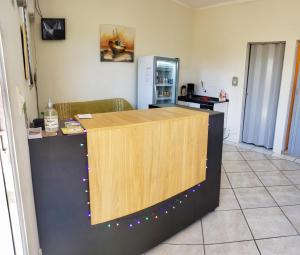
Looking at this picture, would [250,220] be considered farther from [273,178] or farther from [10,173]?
[10,173]

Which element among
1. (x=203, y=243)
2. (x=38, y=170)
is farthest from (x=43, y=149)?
(x=203, y=243)

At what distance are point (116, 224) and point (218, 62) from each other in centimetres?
428

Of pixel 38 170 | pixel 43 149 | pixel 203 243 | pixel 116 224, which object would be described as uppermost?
pixel 43 149

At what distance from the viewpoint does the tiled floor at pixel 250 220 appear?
2059mm

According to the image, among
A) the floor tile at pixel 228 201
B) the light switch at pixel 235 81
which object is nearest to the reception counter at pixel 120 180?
the floor tile at pixel 228 201

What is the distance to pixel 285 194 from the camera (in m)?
3.00

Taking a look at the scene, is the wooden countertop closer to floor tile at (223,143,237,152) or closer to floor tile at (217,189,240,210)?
floor tile at (217,189,240,210)

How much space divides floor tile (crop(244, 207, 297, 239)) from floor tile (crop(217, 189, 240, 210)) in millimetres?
148

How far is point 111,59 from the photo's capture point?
13.2 feet

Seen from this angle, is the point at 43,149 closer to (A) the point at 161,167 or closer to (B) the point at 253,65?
(A) the point at 161,167

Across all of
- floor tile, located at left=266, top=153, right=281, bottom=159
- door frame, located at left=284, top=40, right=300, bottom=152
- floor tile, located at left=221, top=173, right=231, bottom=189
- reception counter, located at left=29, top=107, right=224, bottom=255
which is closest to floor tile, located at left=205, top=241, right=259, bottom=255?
reception counter, located at left=29, top=107, right=224, bottom=255

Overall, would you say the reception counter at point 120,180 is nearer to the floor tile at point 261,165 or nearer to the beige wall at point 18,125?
the beige wall at point 18,125

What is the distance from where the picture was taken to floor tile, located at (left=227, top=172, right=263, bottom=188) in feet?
10.6

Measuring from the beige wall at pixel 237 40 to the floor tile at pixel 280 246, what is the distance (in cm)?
255
